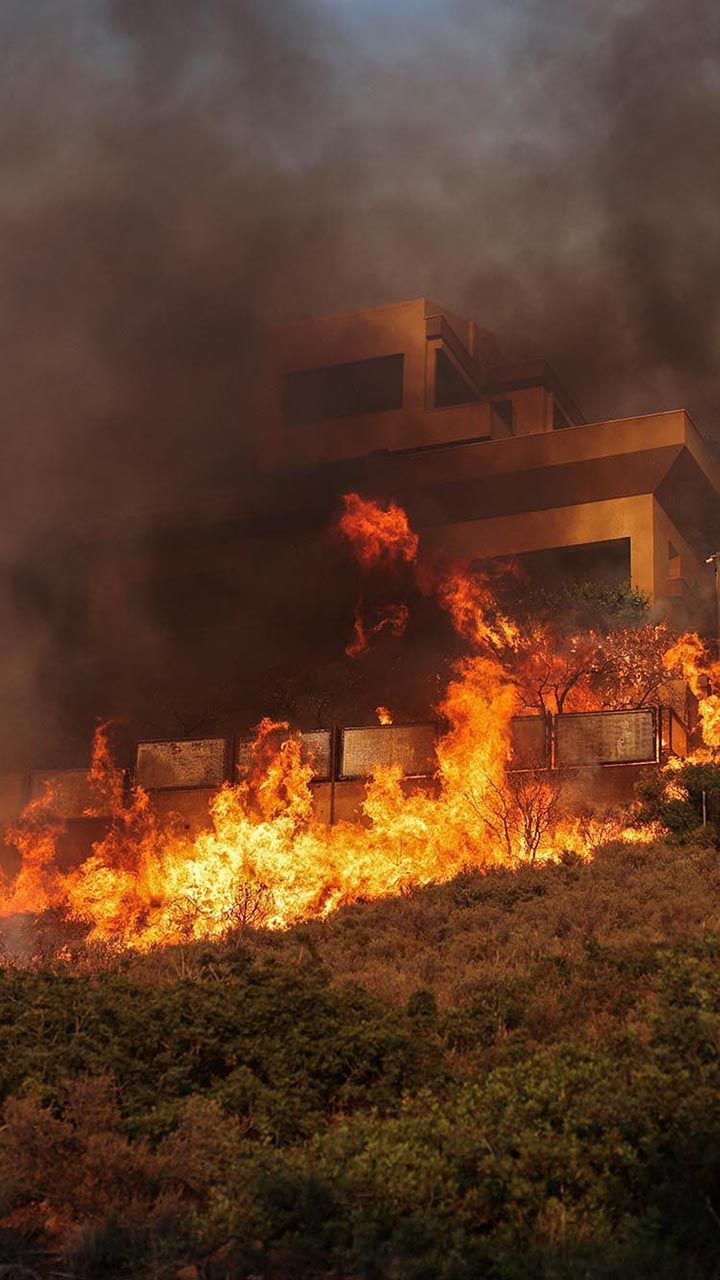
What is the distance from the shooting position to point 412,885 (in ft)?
71.4

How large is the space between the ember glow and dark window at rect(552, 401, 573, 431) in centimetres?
2369

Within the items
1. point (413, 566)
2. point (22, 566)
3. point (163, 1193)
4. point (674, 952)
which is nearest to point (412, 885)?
point (674, 952)

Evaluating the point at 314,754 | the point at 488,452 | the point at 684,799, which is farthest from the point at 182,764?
the point at 488,452

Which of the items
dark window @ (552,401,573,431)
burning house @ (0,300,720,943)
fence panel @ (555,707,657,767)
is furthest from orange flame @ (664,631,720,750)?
dark window @ (552,401,573,431)

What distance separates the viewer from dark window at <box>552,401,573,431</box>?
5406cm

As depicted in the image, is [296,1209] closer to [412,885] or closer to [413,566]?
[412,885]

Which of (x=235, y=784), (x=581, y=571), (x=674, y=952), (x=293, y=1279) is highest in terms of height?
(x=581, y=571)

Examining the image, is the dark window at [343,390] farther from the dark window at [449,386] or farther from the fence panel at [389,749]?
the fence panel at [389,749]

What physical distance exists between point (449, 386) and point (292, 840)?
28815mm

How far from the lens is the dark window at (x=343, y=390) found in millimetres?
49625

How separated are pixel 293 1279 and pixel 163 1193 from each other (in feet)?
4.48

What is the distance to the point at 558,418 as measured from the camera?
55.2 metres

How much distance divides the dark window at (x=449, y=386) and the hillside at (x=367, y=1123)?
39.5 m

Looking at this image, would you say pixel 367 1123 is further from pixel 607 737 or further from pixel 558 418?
pixel 558 418
